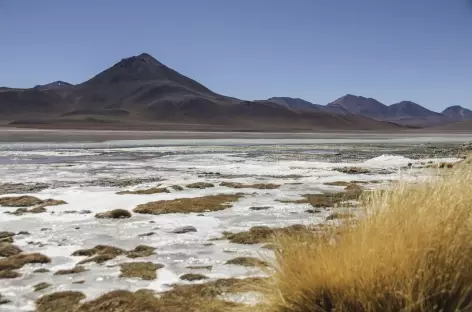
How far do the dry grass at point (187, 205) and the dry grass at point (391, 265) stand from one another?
22.0 feet

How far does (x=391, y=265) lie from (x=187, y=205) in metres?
7.88

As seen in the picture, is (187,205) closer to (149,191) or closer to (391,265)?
(149,191)

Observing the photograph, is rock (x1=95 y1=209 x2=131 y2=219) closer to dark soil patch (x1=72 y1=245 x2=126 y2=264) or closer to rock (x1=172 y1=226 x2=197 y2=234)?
rock (x1=172 y1=226 x2=197 y2=234)

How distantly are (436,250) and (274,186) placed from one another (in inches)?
437

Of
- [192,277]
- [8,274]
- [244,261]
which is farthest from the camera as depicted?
[244,261]

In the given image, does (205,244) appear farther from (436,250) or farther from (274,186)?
(274,186)

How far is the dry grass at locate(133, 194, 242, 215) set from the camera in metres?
10.8

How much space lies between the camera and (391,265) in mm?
3729

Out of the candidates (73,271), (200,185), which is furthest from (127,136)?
(73,271)

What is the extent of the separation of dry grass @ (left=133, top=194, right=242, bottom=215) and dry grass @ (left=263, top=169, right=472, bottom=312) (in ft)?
22.0

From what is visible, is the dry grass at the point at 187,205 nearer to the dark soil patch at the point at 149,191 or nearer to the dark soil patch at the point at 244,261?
the dark soil patch at the point at 149,191

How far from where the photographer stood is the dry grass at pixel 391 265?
3688 mm

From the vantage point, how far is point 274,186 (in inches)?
587

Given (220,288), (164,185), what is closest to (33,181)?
(164,185)
